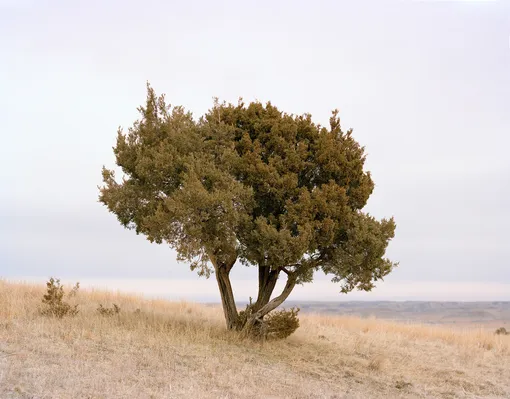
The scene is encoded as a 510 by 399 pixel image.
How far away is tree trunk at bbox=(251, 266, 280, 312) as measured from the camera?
19.5m

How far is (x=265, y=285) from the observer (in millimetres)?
19594

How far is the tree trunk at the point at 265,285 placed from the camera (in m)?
19.5

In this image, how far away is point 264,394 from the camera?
509 inches

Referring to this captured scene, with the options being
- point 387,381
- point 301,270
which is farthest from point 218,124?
point 387,381

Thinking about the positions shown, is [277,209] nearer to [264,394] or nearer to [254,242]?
[254,242]

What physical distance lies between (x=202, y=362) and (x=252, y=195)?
5.46m

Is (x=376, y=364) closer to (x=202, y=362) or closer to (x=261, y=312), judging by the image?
(x=261, y=312)

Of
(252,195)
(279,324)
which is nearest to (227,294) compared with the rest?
(279,324)

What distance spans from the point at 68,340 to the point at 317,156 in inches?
382

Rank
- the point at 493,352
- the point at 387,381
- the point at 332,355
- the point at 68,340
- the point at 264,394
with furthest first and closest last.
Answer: the point at 493,352, the point at 332,355, the point at 387,381, the point at 68,340, the point at 264,394

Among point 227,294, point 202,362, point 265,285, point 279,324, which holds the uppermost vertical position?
point 265,285

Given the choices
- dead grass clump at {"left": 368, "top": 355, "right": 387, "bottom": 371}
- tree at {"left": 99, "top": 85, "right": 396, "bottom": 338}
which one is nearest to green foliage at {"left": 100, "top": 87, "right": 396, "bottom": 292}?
tree at {"left": 99, "top": 85, "right": 396, "bottom": 338}

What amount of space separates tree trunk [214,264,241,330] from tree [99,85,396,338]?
37mm

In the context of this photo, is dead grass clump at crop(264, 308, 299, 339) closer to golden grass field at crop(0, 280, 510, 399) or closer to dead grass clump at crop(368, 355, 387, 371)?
golden grass field at crop(0, 280, 510, 399)
